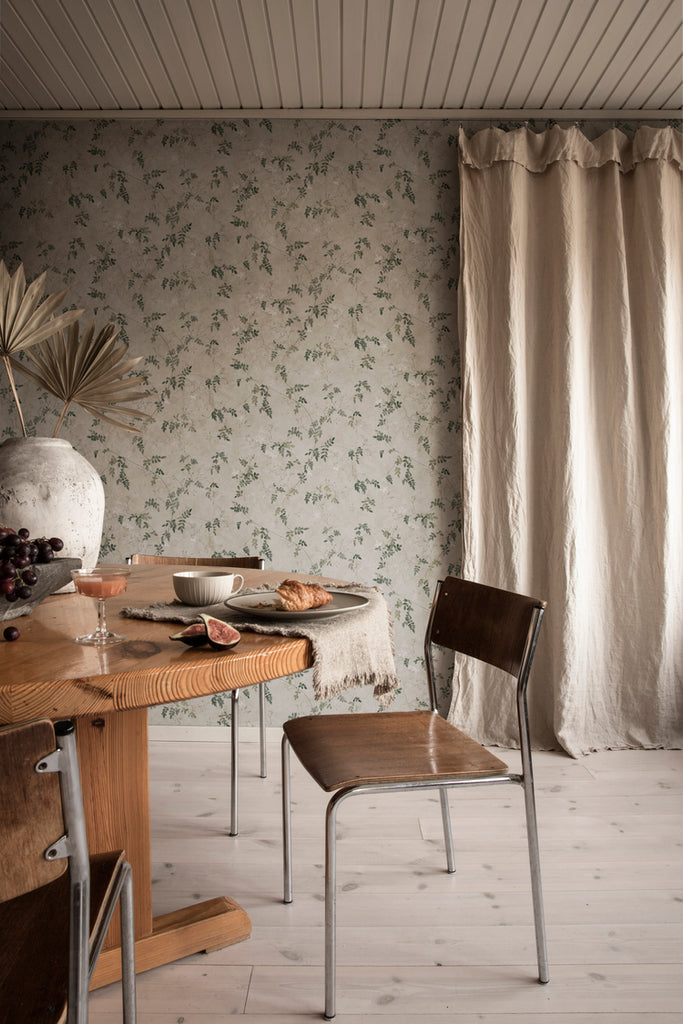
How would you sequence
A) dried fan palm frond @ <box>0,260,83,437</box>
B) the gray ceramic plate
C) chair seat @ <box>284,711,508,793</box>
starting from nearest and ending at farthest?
the gray ceramic plate, chair seat @ <box>284,711,508,793</box>, dried fan palm frond @ <box>0,260,83,437</box>

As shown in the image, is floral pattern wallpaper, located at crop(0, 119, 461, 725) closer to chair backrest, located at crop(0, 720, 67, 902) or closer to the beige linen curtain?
the beige linen curtain

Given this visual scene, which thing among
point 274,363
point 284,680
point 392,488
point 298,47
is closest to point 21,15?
point 298,47

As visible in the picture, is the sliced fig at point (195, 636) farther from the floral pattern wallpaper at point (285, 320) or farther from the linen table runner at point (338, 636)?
the floral pattern wallpaper at point (285, 320)

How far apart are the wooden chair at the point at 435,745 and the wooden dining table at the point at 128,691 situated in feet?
1.10

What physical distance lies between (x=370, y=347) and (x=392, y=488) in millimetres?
616

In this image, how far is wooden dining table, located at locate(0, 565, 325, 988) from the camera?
1.00 metres

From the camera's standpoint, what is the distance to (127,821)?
1.60 meters

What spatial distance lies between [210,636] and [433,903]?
117 centimetres

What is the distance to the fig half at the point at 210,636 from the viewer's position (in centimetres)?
115

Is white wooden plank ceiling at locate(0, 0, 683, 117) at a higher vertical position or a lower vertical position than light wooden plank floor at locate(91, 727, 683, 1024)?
higher

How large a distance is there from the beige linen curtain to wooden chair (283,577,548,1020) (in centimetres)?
128

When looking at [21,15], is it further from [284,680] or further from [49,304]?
[284,680]

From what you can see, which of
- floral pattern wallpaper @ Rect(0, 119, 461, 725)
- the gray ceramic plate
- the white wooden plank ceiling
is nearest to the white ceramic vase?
the gray ceramic plate

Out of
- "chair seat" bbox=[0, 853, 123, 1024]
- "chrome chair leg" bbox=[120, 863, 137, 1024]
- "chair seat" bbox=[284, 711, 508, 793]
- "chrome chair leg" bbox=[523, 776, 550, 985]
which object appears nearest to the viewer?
"chair seat" bbox=[0, 853, 123, 1024]
